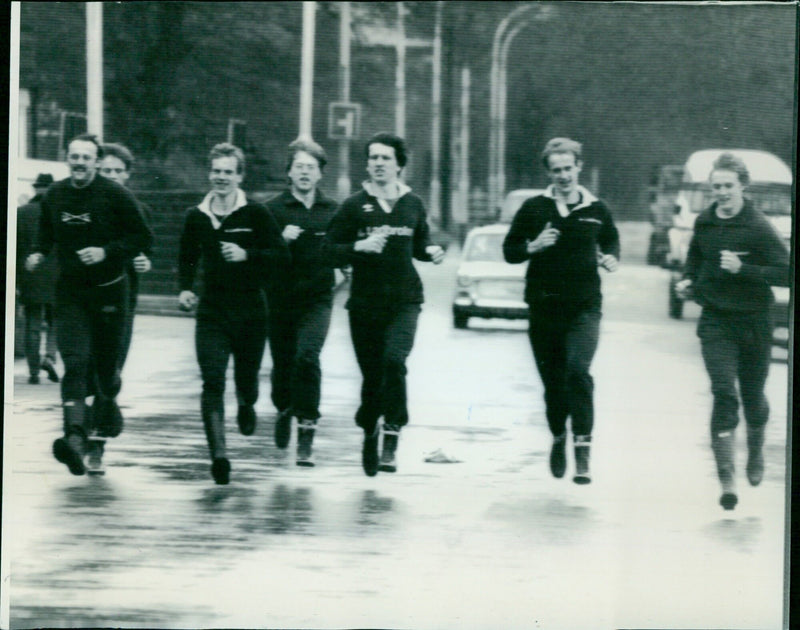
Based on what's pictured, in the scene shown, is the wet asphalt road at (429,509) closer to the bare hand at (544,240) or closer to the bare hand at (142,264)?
the bare hand at (142,264)

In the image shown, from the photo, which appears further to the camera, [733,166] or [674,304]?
[674,304]

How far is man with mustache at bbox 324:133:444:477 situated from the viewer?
30.6 feet

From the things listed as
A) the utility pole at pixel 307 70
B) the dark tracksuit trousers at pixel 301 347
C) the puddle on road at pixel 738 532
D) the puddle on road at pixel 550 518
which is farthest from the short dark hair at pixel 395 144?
the puddle on road at pixel 738 532

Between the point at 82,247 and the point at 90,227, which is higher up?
the point at 90,227

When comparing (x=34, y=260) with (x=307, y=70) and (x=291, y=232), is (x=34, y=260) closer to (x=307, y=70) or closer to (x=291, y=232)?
(x=291, y=232)

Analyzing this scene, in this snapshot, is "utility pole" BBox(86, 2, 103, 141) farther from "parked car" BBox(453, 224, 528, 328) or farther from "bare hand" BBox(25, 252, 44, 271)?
"parked car" BBox(453, 224, 528, 328)

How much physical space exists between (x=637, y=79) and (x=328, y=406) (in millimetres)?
2401

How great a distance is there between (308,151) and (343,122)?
0.24m

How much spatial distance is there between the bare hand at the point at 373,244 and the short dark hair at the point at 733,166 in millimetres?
1735

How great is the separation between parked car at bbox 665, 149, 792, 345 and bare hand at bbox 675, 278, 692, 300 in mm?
39

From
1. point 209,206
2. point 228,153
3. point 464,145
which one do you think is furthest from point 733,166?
point 209,206

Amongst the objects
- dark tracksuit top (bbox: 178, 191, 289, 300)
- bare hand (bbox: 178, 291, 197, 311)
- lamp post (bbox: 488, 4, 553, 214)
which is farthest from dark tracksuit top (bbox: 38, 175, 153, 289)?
lamp post (bbox: 488, 4, 553, 214)

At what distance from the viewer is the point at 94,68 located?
9.76 m

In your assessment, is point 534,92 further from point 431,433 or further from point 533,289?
point 431,433
